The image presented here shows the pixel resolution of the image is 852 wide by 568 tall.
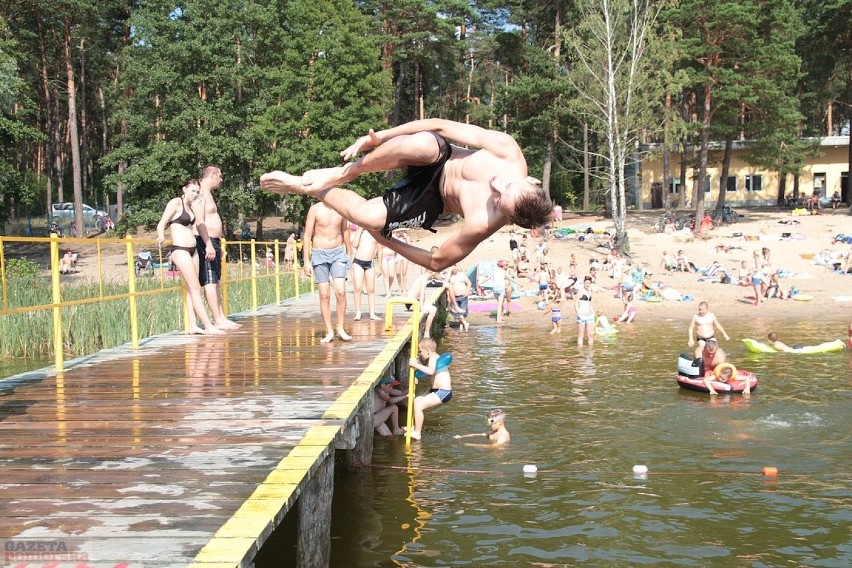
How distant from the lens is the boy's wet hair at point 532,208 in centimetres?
446

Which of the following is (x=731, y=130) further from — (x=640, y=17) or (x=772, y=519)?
(x=772, y=519)

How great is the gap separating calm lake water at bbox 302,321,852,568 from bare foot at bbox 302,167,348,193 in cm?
303

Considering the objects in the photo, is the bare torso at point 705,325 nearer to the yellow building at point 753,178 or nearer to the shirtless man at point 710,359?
the shirtless man at point 710,359

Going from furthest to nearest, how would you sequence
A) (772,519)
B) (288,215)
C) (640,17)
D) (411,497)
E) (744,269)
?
(288,215) → (640,17) → (744,269) → (411,497) → (772,519)

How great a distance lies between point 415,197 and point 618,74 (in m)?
34.1

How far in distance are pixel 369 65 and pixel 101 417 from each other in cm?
3663

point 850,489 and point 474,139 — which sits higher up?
point 474,139

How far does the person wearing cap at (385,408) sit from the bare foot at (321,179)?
536 centimetres

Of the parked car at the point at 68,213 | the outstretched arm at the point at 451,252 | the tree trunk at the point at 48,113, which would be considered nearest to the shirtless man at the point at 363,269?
the outstretched arm at the point at 451,252

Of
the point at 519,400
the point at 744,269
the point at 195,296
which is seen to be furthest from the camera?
the point at 744,269

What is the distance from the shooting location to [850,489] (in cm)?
836

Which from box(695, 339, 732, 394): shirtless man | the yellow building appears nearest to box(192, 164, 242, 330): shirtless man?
box(695, 339, 732, 394): shirtless man

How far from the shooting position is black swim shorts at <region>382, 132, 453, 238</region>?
209 inches

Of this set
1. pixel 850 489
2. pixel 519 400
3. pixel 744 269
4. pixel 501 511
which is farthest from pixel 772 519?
pixel 744 269
